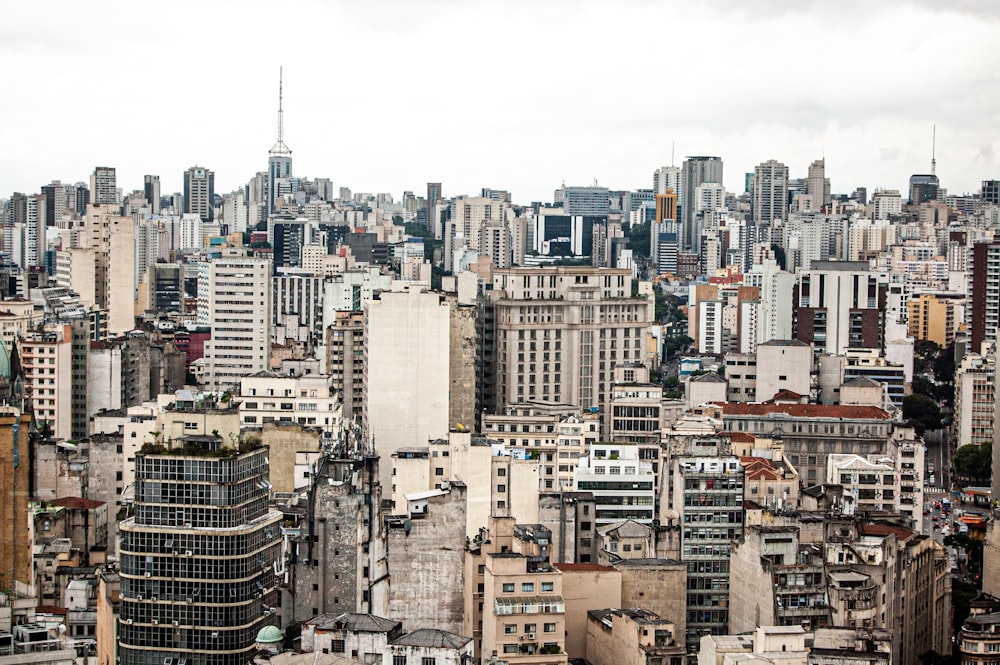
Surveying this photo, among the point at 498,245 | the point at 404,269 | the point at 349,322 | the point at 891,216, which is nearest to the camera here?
the point at 349,322

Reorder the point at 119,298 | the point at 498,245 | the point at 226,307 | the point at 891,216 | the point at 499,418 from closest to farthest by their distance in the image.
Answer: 1. the point at 499,418
2. the point at 226,307
3. the point at 119,298
4. the point at 498,245
5. the point at 891,216

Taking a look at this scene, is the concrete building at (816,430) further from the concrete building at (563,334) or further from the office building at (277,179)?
the office building at (277,179)

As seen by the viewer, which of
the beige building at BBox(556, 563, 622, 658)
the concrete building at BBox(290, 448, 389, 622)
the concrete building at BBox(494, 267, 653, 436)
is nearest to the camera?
the concrete building at BBox(290, 448, 389, 622)

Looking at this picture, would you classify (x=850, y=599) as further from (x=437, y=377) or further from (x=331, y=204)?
(x=331, y=204)

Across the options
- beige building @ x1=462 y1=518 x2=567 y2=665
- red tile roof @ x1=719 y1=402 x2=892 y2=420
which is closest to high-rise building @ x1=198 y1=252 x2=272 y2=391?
red tile roof @ x1=719 y1=402 x2=892 y2=420

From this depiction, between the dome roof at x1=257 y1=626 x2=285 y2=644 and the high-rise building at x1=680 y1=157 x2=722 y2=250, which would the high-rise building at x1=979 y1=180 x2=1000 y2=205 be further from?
the dome roof at x1=257 y1=626 x2=285 y2=644

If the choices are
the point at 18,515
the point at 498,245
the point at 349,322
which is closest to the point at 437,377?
the point at 349,322

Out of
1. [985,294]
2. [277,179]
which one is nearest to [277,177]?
[277,179]
